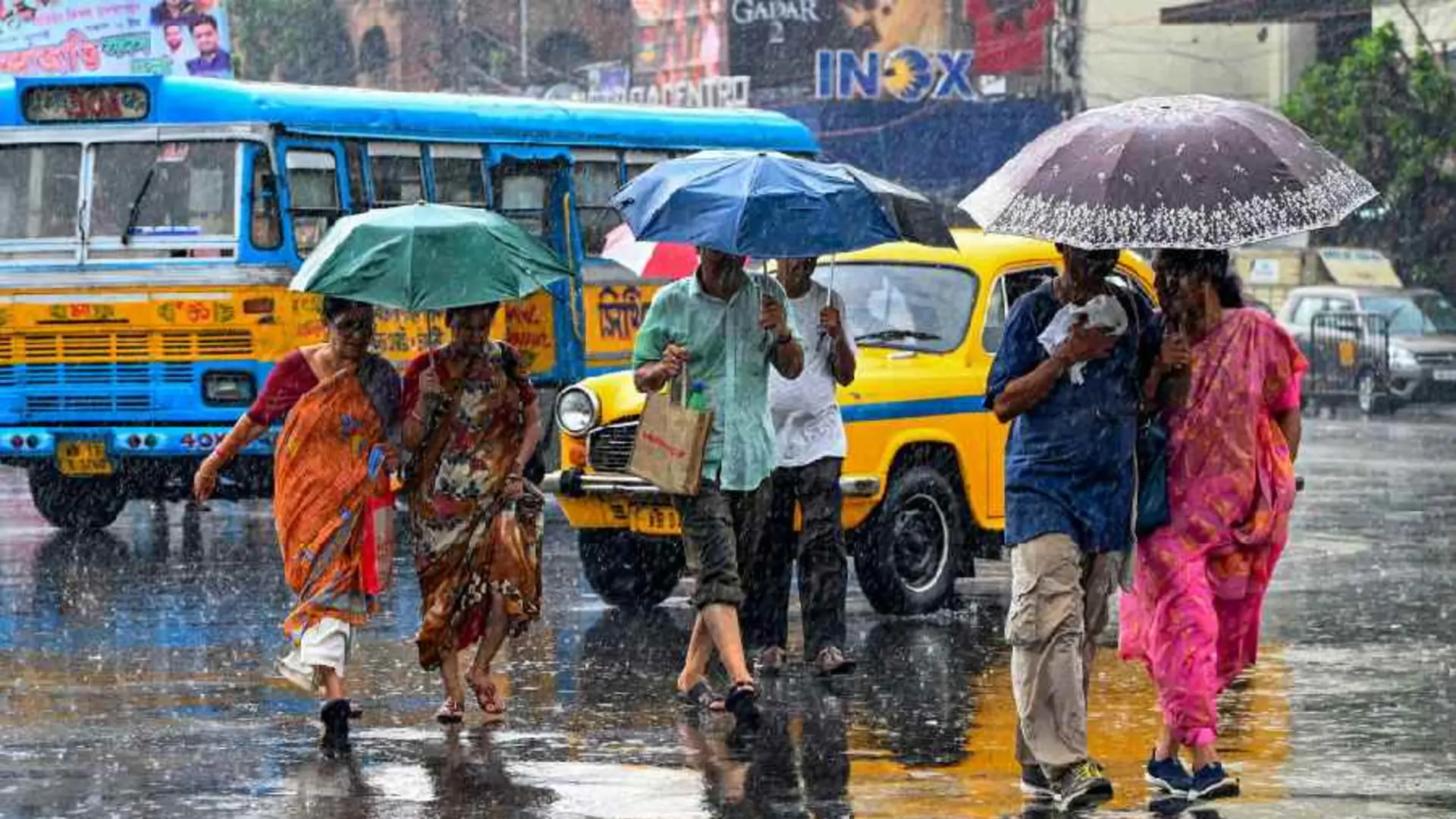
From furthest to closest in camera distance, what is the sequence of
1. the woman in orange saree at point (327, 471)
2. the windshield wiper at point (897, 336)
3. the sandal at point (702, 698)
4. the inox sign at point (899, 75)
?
1. the inox sign at point (899, 75)
2. the windshield wiper at point (897, 336)
3. the sandal at point (702, 698)
4. the woman in orange saree at point (327, 471)

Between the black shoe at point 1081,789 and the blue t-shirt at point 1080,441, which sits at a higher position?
the blue t-shirt at point 1080,441

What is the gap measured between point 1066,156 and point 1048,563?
112cm

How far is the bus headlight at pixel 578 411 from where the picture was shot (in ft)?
41.8

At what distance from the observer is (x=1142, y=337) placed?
8.10 m

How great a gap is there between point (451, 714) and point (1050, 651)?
7.87 feet

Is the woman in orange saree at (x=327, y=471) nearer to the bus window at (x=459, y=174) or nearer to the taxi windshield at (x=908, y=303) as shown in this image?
the taxi windshield at (x=908, y=303)

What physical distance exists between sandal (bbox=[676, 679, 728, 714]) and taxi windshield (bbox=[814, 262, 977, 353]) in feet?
11.1

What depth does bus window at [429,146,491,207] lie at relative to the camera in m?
18.3

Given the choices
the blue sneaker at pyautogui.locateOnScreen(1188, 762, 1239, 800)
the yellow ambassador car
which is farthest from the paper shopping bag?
the yellow ambassador car

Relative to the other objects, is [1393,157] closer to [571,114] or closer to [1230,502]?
[571,114]

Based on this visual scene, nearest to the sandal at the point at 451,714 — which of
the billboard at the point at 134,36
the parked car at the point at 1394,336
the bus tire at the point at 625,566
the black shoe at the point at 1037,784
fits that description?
the black shoe at the point at 1037,784

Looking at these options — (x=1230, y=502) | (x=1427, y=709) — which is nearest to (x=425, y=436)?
(x=1230, y=502)

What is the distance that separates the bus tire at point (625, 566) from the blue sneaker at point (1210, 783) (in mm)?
5616

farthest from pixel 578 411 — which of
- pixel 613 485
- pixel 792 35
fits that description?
pixel 792 35
